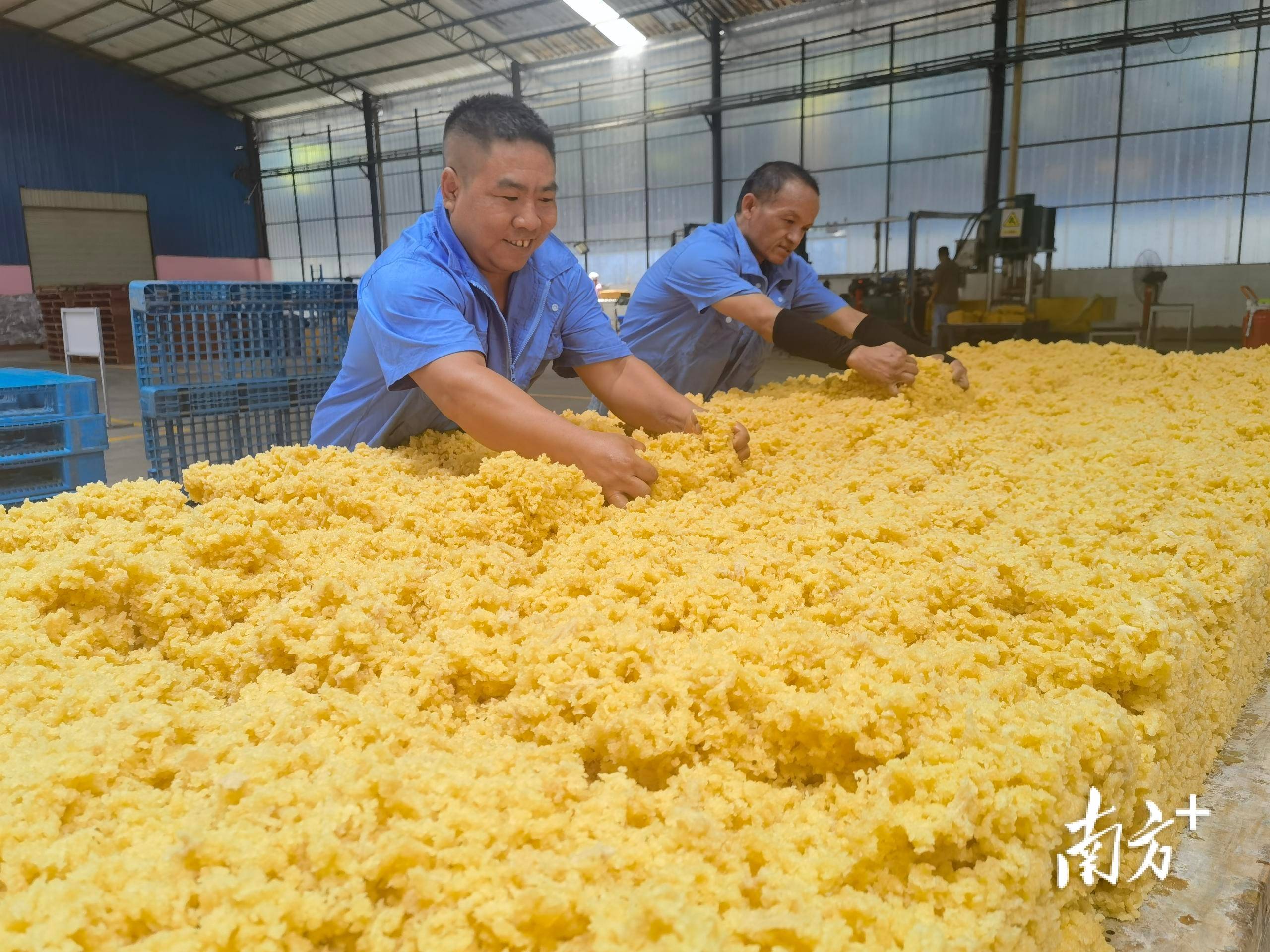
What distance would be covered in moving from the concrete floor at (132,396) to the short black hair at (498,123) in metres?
2.36

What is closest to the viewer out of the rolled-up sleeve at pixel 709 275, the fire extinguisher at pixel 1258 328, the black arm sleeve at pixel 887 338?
the rolled-up sleeve at pixel 709 275

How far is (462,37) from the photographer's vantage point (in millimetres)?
15477

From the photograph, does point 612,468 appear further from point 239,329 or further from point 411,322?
point 239,329

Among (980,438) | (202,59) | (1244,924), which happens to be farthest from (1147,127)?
(202,59)

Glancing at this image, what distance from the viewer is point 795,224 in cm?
272

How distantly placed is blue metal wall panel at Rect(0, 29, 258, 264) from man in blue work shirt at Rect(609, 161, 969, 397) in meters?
19.9

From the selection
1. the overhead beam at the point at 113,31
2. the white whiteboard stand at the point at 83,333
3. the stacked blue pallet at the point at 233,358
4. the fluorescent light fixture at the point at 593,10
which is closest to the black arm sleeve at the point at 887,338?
the stacked blue pallet at the point at 233,358

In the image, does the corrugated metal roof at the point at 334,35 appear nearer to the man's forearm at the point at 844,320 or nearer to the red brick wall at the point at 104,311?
the red brick wall at the point at 104,311

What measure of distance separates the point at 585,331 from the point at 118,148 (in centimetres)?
2156

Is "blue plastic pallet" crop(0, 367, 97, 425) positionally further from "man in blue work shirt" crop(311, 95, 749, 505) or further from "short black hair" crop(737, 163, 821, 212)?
"short black hair" crop(737, 163, 821, 212)

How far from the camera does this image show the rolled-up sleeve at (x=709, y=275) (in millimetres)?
2629

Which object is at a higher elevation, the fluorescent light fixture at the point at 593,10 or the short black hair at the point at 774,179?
the fluorescent light fixture at the point at 593,10

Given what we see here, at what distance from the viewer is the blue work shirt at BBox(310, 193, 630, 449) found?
1.59 metres

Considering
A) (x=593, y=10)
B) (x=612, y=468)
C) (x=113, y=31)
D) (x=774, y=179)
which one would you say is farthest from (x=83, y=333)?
(x=113, y=31)
